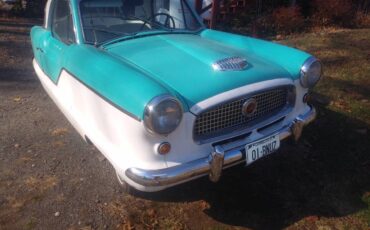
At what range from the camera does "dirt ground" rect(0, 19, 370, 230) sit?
2773 millimetres

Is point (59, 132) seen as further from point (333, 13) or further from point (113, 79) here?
point (333, 13)

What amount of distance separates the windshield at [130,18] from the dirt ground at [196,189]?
3.89ft

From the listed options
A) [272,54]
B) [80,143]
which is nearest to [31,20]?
[80,143]

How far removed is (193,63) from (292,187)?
1.35m

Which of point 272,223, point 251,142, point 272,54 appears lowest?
point 272,223

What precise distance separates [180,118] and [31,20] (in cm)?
953

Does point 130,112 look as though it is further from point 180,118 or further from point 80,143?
point 80,143

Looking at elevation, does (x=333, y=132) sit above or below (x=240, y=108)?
below

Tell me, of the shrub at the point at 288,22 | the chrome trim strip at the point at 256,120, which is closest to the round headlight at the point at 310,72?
the chrome trim strip at the point at 256,120

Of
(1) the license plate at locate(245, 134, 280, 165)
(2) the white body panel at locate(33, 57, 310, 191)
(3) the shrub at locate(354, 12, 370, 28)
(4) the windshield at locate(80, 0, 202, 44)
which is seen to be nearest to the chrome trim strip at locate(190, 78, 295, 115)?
(2) the white body panel at locate(33, 57, 310, 191)

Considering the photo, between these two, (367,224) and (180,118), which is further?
(367,224)

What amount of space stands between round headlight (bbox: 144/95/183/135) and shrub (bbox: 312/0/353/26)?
8885 mm

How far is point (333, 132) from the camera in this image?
4.01 m

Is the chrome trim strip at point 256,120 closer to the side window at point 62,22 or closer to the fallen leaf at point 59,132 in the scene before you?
the side window at point 62,22
